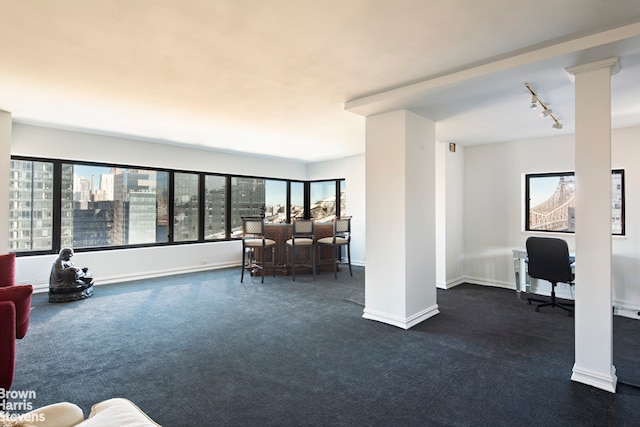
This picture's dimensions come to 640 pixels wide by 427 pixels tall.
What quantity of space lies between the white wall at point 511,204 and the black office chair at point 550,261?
82 centimetres

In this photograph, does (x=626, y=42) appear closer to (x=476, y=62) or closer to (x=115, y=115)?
(x=476, y=62)

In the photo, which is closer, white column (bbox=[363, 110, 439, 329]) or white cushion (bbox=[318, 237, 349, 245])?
white column (bbox=[363, 110, 439, 329])

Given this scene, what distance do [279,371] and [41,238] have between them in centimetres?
473

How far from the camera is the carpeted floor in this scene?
2.07 meters

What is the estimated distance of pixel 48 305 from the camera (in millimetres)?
4285

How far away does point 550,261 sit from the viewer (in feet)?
13.3

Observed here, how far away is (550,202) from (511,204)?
52 centimetres

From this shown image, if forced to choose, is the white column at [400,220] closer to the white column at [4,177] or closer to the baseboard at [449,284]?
the baseboard at [449,284]

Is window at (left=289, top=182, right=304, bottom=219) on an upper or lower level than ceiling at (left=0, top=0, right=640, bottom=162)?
lower

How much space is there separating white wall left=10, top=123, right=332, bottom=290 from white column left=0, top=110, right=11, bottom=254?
0.73 m

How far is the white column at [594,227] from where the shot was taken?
2.30m

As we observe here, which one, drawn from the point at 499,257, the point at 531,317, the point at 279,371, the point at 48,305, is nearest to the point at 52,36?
the point at 279,371

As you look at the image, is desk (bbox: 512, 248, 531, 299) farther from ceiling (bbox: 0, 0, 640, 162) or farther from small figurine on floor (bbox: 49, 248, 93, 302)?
small figurine on floor (bbox: 49, 248, 93, 302)

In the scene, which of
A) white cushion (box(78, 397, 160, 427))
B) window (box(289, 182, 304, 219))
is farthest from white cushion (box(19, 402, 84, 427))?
window (box(289, 182, 304, 219))
